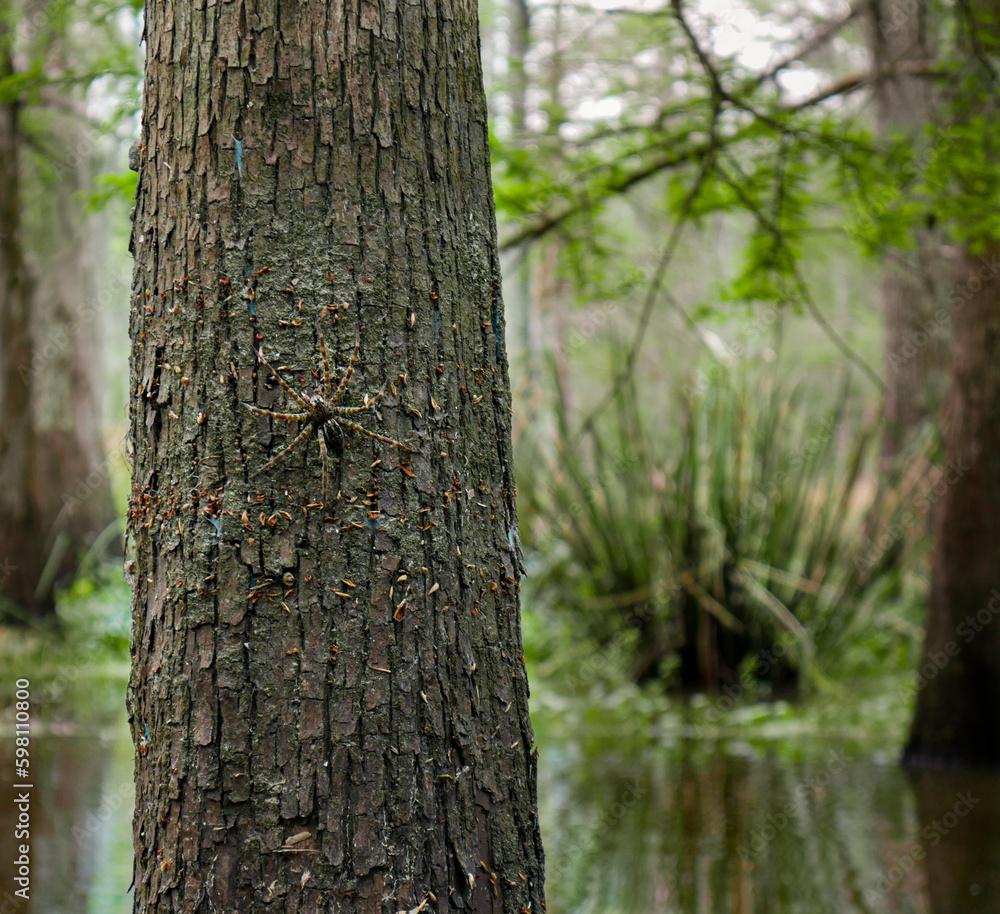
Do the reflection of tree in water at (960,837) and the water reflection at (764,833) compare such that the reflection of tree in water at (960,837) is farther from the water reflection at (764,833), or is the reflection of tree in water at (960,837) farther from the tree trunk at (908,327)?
the tree trunk at (908,327)

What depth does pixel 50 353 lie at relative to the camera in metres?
8.55

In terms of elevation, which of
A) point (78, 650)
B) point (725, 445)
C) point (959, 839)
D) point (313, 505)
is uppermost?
point (725, 445)

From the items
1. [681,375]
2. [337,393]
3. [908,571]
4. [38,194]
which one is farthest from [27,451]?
[337,393]

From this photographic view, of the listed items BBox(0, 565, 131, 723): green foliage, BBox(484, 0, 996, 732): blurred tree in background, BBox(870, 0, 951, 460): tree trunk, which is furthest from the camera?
BBox(870, 0, 951, 460): tree trunk

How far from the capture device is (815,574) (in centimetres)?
620

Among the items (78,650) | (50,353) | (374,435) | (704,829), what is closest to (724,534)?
(704,829)

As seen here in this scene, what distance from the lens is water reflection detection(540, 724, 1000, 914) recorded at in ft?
10.5

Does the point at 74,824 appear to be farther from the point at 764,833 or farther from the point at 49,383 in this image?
the point at 49,383

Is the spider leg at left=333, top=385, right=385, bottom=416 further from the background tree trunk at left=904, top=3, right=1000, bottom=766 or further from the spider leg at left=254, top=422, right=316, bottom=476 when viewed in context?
the background tree trunk at left=904, top=3, right=1000, bottom=766

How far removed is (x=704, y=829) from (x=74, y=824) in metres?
2.64

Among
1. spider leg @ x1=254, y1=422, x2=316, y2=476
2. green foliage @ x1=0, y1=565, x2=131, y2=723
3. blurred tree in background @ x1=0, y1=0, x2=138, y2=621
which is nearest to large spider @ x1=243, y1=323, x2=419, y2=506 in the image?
spider leg @ x1=254, y1=422, x2=316, y2=476

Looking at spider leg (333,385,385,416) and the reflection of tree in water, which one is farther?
the reflection of tree in water

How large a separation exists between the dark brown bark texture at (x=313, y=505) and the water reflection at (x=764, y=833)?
189cm

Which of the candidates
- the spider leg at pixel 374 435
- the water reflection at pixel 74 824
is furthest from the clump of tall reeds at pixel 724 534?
the spider leg at pixel 374 435
